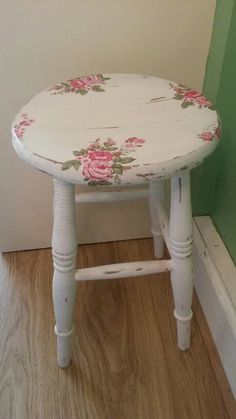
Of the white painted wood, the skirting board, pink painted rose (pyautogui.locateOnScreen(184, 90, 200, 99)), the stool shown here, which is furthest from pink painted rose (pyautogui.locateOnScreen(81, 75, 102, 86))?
the skirting board

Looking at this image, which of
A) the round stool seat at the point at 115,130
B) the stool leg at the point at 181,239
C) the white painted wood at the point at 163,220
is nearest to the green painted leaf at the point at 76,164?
the round stool seat at the point at 115,130

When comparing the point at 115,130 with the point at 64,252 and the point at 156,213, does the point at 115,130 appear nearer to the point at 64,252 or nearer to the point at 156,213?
the point at 64,252

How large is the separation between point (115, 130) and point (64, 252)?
0.18 metres

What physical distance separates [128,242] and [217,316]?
0.30 metres

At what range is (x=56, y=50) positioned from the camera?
679mm

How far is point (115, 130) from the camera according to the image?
0.53m

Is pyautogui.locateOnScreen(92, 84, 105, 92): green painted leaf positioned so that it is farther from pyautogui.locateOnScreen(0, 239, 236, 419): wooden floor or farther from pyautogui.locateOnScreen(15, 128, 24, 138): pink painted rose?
pyautogui.locateOnScreen(0, 239, 236, 419): wooden floor

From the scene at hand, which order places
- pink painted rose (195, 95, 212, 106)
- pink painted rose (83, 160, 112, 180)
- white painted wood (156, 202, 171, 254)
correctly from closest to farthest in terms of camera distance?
pink painted rose (83, 160, 112, 180) < pink painted rose (195, 95, 212, 106) < white painted wood (156, 202, 171, 254)

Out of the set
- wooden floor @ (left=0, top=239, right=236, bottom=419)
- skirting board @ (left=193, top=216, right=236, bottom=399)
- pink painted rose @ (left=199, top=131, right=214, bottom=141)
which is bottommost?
wooden floor @ (left=0, top=239, right=236, bottom=419)

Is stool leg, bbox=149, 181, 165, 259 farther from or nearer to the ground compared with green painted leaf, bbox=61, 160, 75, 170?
nearer to the ground

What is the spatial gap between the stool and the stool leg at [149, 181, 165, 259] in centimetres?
7

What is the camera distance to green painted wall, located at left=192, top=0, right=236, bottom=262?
2.18ft

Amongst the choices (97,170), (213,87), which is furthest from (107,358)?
(213,87)

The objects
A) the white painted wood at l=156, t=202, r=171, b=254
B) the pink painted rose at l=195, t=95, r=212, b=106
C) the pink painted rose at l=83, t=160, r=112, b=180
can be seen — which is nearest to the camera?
the pink painted rose at l=83, t=160, r=112, b=180
